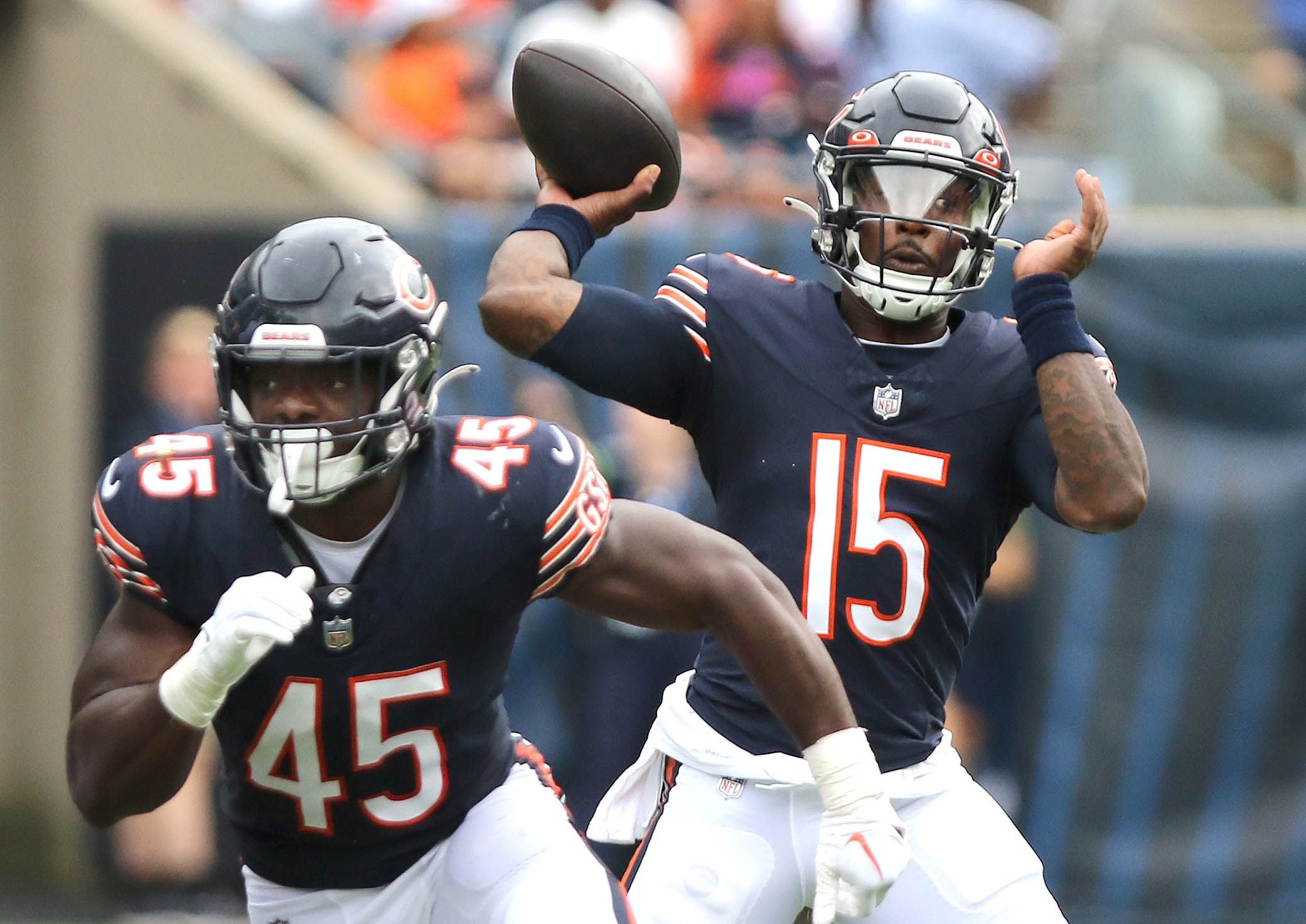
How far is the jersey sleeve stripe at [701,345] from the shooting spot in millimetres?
3355

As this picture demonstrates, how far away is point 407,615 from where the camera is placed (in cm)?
286

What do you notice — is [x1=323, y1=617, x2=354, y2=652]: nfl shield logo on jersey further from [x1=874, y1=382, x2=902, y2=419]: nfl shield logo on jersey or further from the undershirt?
[x1=874, y1=382, x2=902, y2=419]: nfl shield logo on jersey

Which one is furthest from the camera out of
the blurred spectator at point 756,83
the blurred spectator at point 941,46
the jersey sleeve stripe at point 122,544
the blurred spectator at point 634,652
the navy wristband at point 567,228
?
the blurred spectator at point 941,46

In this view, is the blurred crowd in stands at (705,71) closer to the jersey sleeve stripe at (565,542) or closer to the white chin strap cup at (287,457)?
the jersey sleeve stripe at (565,542)

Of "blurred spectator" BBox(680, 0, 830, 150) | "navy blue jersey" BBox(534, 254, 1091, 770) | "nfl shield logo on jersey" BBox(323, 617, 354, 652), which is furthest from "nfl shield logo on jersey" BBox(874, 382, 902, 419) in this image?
"blurred spectator" BBox(680, 0, 830, 150)

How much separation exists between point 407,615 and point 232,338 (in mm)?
507

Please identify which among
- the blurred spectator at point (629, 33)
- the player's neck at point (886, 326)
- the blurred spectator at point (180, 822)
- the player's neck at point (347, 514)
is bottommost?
the blurred spectator at point (180, 822)

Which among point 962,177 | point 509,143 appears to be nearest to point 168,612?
point 962,177

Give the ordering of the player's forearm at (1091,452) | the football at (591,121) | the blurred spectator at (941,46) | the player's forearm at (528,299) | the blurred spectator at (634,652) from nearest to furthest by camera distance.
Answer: the player's forearm at (1091,452) → the player's forearm at (528,299) → the football at (591,121) → the blurred spectator at (634,652) → the blurred spectator at (941,46)

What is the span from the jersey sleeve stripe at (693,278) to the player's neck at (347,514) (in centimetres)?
81

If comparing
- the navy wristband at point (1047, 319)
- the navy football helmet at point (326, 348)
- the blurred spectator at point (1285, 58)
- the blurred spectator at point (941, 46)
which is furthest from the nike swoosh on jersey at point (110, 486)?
the blurred spectator at point (1285, 58)

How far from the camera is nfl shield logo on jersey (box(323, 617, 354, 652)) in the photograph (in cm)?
282

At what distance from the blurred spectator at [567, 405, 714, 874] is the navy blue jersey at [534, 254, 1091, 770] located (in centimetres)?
270

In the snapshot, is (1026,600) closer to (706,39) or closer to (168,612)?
(706,39)
